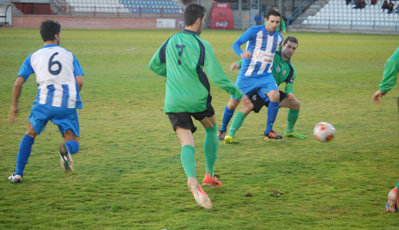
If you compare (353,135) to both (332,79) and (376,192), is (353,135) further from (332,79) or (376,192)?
(332,79)

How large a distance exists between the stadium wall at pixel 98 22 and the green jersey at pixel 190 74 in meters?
39.0

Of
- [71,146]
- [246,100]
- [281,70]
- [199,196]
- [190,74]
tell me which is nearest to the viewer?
[199,196]

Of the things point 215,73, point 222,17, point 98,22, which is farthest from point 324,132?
point 222,17

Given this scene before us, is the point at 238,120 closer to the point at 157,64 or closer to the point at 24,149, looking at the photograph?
the point at 157,64

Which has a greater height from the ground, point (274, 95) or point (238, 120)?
point (274, 95)

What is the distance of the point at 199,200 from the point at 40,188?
180 centimetres

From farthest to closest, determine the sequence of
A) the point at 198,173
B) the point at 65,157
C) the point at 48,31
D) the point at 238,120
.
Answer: the point at 238,120 < the point at 198,173 < the point at 48,31 < the point at 65,157

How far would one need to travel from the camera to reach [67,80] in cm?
529

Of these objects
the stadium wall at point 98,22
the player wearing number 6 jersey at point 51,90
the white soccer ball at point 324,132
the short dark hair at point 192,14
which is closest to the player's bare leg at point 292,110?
the white soccer ball at point 324,132

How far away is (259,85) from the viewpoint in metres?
7.70

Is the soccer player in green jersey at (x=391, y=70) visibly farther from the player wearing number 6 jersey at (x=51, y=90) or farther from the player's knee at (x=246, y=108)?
the player wearing number 6 jersey at (x=51, y=90)

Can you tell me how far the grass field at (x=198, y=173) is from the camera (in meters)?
4.53

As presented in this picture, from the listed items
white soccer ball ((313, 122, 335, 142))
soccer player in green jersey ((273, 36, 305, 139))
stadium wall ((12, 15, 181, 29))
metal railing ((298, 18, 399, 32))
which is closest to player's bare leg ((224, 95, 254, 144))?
soccer player in green jersey ((273, 36, 305, 139))

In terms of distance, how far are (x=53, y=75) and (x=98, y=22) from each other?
41040mm
